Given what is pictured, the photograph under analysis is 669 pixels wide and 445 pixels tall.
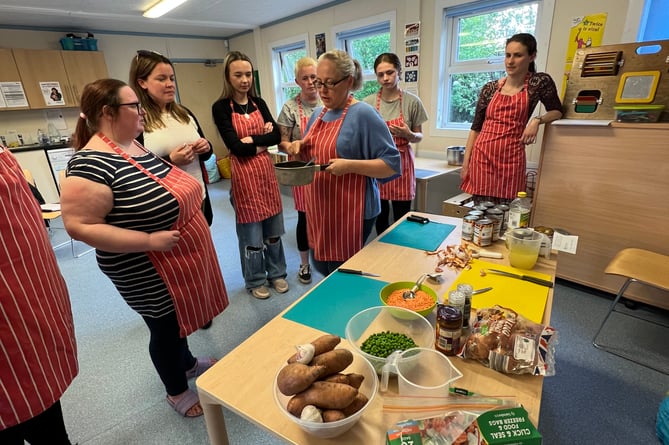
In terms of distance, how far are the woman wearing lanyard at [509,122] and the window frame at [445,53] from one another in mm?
936

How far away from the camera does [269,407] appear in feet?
2.30

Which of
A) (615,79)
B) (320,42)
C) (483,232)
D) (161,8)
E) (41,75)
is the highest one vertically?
(161,8)

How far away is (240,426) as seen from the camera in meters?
1.45

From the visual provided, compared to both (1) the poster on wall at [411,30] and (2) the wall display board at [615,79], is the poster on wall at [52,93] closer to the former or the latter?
(1) the poster on wall at [411,30]

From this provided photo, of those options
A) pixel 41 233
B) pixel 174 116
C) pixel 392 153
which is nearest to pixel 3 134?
pixel 174 116

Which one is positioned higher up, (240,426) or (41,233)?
(41,233)

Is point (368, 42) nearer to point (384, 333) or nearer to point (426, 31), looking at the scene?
point (426, 31)

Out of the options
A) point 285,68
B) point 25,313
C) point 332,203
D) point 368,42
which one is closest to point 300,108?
point 332,203

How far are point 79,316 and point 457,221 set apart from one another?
Result: 2469mm

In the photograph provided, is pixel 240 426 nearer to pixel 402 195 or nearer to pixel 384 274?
pixel 384 274

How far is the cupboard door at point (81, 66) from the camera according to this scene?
462cm

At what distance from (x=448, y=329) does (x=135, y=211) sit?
0.93 meters

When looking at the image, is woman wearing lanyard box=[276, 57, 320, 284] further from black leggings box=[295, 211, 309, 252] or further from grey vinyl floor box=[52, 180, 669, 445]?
grey vinyl floor box=[52, 180, 669, 445]

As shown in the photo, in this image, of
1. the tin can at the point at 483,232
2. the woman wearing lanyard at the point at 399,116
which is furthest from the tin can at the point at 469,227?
the woman wearing lanyard at the point at 399,116
